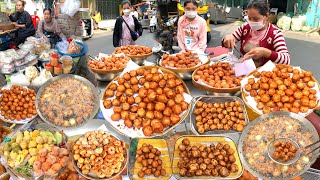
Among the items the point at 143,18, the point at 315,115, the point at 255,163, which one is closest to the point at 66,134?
the point at 255,163

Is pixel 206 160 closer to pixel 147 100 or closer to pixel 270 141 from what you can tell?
pixel 270 141

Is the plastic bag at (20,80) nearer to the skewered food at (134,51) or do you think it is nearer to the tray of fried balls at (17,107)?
the tray of fried balls at (17,107)

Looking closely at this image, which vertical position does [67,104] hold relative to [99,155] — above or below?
above

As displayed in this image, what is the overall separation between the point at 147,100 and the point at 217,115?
62 cm

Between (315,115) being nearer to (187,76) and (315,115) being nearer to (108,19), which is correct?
(187,76)

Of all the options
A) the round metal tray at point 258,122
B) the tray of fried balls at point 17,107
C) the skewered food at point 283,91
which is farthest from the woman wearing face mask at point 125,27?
the round metal tray at point 258,122

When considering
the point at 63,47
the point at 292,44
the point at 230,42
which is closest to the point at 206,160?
the point at 230,42

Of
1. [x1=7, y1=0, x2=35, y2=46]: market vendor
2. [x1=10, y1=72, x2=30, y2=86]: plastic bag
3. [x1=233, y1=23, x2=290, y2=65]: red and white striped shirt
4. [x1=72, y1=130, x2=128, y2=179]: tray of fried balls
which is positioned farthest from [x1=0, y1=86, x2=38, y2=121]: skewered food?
[x1=7, y1=0, x2=35, y2=46]: market vendor

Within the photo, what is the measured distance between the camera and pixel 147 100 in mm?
2148

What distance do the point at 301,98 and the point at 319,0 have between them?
12.1 meters

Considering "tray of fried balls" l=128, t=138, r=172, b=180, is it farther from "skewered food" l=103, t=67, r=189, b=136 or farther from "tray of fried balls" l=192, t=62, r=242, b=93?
"tray of fried balls" l=192, t=62, r=242, b=93

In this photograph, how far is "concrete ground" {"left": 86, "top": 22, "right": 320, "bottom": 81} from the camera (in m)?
7.76

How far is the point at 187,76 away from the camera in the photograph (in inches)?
119

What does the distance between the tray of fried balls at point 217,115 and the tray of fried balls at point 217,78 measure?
13cm
